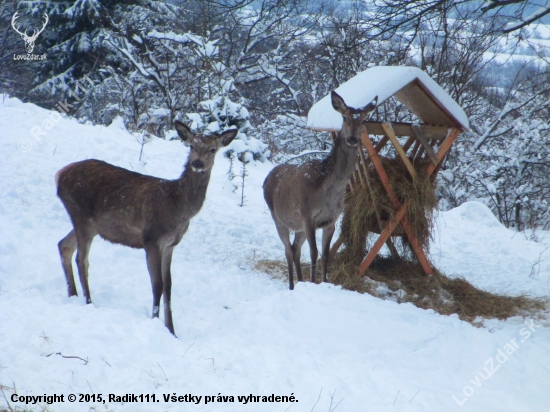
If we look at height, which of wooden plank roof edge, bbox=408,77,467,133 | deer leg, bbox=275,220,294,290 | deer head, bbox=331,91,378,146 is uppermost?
wooden plank roof edge, bbox=408,77,467,133

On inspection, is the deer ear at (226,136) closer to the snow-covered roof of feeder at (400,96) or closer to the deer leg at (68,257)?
the snow-covered roof of feeder at (400,96)

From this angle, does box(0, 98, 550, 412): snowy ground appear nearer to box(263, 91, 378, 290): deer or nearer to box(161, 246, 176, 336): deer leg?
box(161, 246, 176, 336): deer leg

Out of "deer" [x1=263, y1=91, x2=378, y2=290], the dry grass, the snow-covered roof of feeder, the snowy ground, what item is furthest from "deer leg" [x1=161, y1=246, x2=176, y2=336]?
→ the snow-covered roof of feeder

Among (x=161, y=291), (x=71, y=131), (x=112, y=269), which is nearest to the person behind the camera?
(x=161, y=291)

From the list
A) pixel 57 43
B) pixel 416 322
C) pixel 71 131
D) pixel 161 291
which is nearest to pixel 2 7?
pixel 57 43

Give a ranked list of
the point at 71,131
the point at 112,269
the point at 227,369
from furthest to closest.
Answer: the point at 71,131
the point at 112,269
the point at 227,369

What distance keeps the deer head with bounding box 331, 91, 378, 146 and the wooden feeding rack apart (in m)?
0.20

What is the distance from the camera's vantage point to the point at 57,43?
24141mm

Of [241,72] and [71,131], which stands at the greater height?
[241,72]

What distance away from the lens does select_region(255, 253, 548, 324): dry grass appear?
737 cm

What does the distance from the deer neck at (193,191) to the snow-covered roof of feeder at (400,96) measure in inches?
98.6

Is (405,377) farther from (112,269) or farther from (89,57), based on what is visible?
(89,57)

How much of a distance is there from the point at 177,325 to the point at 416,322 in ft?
8.95

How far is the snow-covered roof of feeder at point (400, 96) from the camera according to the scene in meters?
7.46
